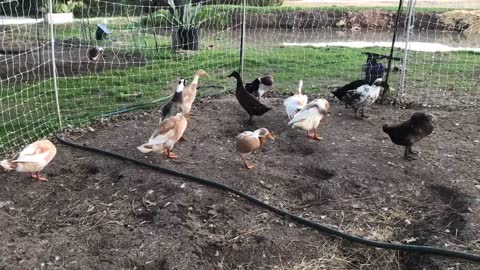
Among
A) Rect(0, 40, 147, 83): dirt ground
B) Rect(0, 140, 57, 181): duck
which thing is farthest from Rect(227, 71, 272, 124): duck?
Rect(0, 40, 147, 83): dirt ground

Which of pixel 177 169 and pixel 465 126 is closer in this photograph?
pixel 177 169

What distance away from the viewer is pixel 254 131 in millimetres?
5547

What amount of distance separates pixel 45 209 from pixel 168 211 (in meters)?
1.12

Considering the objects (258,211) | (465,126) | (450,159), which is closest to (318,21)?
(465,126)

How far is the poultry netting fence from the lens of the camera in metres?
7.02

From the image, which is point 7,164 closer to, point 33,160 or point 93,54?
point 33,160

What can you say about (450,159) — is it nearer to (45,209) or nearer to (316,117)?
(316,117)

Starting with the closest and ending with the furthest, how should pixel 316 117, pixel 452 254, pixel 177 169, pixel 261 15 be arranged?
pixel 452 254
pixel 177 169
pixel 316 117
pixel 261 15

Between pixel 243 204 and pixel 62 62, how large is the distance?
21.2 ft

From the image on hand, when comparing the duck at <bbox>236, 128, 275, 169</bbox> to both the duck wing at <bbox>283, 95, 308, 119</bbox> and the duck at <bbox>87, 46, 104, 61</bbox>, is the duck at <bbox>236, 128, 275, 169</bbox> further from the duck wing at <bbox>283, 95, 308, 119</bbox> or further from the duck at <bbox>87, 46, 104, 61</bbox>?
the duck at <bbox>87, 46, 104, 61</bbox>

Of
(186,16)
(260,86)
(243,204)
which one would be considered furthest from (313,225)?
(186,16)

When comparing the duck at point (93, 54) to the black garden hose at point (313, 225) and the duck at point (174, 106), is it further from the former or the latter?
the black garden hose at point (313, 225)

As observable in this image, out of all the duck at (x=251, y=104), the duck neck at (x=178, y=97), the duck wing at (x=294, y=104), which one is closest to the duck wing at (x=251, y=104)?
the duck at (x=251, y=104)

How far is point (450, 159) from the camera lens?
17.5 ft
